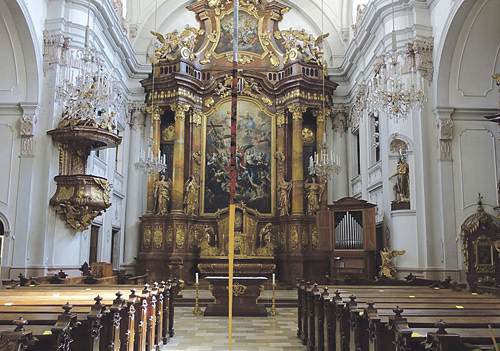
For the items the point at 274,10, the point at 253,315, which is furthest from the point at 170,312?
the point at 274,10

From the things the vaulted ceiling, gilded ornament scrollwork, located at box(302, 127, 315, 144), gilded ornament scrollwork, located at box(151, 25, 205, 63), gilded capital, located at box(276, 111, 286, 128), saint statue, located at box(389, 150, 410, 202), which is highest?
the vaulted ceiling

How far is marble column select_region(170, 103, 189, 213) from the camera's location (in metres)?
17.5

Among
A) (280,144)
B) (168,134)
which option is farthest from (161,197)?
(280,144)

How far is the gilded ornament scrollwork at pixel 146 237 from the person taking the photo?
17.4m

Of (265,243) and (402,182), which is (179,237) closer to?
(265,243)

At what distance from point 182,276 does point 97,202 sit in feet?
18.0

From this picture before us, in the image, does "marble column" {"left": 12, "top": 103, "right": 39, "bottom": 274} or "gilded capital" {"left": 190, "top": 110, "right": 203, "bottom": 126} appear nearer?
"marble column" {"left": 12, "top": 103, "right": 39, "bottom": 274}

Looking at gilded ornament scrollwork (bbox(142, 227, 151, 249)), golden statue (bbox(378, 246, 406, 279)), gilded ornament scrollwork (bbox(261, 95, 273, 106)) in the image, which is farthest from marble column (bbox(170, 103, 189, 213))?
golden statue (bbox(378, 246, 406, 279))

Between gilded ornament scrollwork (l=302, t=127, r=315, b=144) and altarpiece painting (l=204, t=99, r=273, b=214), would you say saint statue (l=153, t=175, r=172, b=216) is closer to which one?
altarpiece painting (l=204, t=99, r=273, b=214)

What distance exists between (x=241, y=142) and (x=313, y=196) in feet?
10.6

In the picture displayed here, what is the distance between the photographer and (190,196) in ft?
57.9

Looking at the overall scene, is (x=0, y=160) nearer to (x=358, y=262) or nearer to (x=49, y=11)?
(x=49, y=11)

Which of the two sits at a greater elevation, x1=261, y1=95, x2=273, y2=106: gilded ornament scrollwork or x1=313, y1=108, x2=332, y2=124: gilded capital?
x1=261, y1=95, x2=273, y2=106: gilded ornament scrollwork

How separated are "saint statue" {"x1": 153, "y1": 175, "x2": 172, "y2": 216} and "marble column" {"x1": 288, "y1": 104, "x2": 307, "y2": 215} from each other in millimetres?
4295
